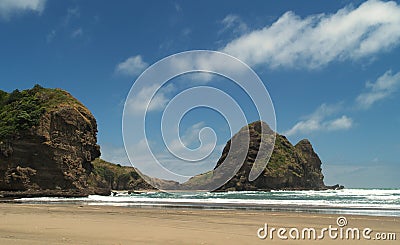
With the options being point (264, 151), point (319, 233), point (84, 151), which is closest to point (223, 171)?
point (264, 151)

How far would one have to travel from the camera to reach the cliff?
132m

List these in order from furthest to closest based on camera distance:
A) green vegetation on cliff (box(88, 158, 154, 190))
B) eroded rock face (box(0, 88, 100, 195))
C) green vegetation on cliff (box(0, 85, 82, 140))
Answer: green vegetation on cliff (box(88, 158, 154, 190)), green vegetation on cliff (box(0, 85, 82, 140)), eroded rock face (box(0, 88, 100, 195))

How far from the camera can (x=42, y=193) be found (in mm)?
55688

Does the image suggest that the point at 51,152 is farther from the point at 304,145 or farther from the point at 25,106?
Answer: the point at 304,145

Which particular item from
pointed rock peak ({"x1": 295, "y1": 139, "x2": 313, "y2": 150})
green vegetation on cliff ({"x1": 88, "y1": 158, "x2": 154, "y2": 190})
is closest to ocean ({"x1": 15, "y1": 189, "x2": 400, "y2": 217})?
green vegetation on cliff ({"x1": 88, "y1": 158, "x2": 154, "y2": 190})

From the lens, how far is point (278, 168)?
140m

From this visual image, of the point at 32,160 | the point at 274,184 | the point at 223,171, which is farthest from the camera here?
the point at 223,171

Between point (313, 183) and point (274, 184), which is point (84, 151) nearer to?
point (274, 184)

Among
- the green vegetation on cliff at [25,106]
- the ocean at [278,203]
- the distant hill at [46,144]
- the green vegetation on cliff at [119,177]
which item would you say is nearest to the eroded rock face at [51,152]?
the distant hill at [46,144]

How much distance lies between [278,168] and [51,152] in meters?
94.3

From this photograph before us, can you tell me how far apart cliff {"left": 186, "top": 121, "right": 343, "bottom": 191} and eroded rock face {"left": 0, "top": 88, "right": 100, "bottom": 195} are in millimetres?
58375

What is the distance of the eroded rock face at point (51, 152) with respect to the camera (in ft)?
198

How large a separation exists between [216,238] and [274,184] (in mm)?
126216

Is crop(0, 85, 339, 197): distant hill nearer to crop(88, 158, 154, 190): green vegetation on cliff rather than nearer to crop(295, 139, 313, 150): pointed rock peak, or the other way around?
crop(88, 158, 154, 190): green vegetation on cliff
